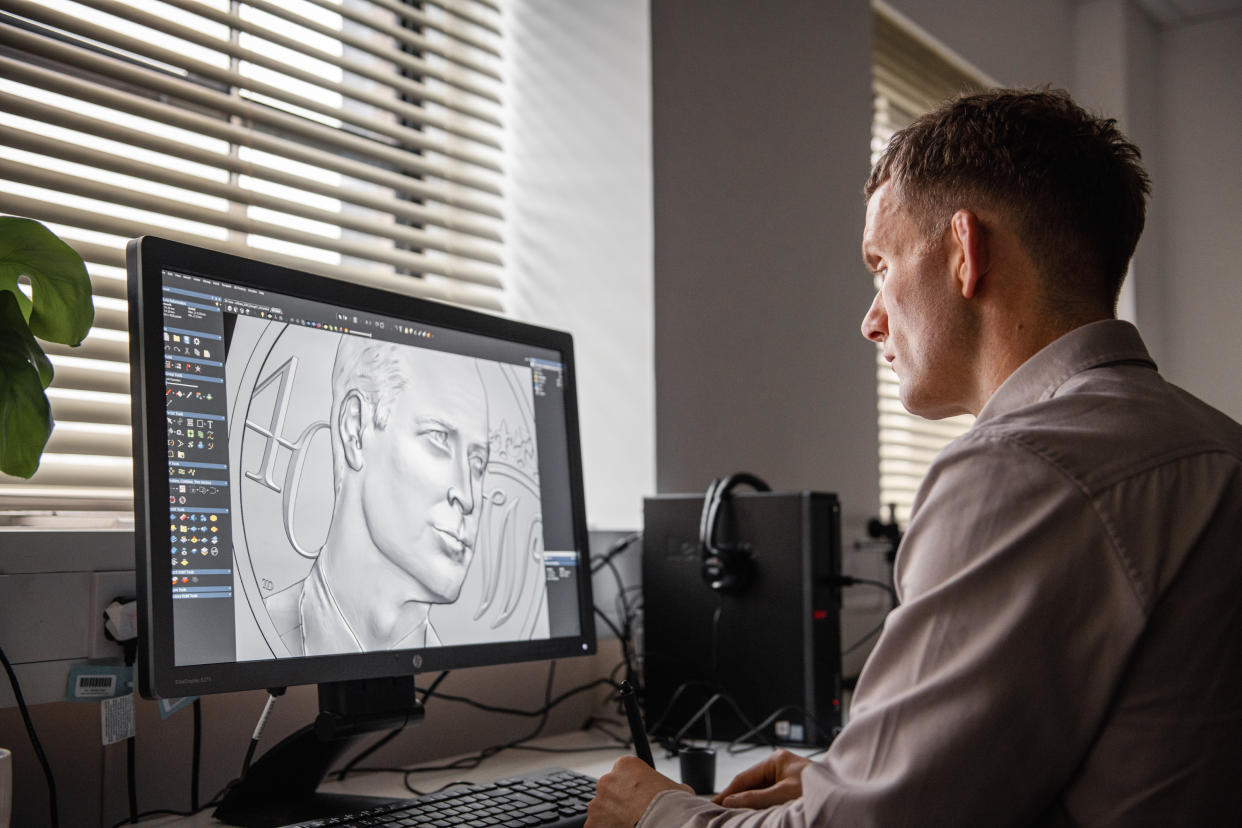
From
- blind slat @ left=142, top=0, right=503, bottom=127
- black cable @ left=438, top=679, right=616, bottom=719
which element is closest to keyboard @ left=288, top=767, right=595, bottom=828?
black cable @ left=438, top=679, right=616, bottom=719

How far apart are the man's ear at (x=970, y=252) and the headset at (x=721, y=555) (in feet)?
2.25

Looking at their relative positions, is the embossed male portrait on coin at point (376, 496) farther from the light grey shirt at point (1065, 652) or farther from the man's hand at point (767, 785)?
the light grey shirt at point (1065, 652)

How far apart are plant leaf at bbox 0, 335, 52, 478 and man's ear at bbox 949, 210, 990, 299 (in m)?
0.81

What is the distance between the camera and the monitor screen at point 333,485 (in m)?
0.92

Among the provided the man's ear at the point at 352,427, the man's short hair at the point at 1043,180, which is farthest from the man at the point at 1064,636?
the man's ear at the point at 352,427

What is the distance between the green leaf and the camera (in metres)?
0.90

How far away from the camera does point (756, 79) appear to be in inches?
85.8

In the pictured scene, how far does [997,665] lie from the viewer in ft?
2.22

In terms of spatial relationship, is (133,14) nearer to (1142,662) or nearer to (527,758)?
(527,758)

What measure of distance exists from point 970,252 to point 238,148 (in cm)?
113

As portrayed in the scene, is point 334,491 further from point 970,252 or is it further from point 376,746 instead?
point 970,252

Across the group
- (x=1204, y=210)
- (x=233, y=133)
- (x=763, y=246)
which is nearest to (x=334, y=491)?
(x=233, y=133)

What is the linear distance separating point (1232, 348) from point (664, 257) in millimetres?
2859

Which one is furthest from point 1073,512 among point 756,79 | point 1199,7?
point 1199,7
